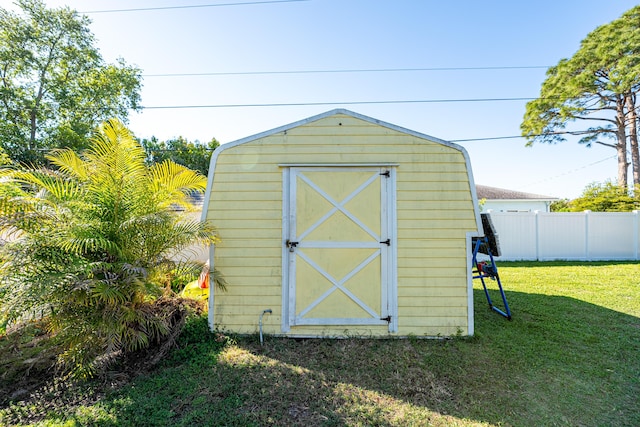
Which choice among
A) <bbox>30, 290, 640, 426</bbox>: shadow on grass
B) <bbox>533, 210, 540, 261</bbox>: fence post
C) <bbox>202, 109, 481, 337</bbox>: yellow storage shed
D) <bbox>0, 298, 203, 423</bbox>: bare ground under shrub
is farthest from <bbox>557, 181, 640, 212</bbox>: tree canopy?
<bbox>0, 298, 203, 423</bbox>: bare ground under shrub

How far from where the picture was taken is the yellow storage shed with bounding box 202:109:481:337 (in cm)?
343

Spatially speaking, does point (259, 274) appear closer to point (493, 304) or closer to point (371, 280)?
point (371, 280)

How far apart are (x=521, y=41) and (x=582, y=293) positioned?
795 centimetres

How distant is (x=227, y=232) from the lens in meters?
3.48

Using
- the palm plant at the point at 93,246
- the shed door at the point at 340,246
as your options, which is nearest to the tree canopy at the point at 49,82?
the palm plant at the point at 93,246

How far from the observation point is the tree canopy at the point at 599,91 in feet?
38.1

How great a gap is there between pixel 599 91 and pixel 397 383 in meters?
17.5

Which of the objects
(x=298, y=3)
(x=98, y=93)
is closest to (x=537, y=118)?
(x=298, y=3)

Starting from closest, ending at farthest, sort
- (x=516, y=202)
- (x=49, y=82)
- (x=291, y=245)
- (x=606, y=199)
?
(x=291, y=245) → (x=606, y=199) → (x=49, y=82) → (x=516, y=202)

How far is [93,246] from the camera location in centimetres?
264

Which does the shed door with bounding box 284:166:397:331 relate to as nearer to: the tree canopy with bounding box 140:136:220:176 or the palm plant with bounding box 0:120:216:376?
the palm plant with bounding box 0:120:216:376

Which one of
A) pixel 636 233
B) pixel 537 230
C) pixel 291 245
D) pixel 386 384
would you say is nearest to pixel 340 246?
pixel 291 245

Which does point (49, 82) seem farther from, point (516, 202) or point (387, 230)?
point (516, 202)

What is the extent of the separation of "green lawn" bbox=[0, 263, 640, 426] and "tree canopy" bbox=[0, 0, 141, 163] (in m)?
15.5
